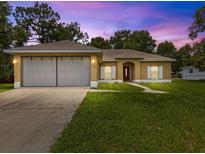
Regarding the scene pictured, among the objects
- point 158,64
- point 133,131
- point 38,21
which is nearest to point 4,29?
point 158,64

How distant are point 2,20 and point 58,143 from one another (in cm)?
2047

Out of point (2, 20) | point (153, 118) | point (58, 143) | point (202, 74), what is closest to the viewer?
point (58, 143)

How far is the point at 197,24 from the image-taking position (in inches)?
1363

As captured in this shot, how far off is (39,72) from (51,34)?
24.0 m

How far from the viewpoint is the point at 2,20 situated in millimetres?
22625

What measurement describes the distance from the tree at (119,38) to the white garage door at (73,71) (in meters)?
42.1

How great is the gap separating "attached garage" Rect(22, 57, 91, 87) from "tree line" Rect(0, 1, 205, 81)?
5.27 metres

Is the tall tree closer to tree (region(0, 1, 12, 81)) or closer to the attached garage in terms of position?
tree (region(0, 1, 12, 81))

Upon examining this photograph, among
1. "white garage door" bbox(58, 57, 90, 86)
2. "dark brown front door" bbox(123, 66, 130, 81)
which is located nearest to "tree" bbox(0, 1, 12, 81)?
"white garage door" bbox(58, 57, 90, 86)

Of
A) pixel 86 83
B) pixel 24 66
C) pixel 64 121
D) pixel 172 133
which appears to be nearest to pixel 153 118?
pixel 172 133

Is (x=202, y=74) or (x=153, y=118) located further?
(x=202, y=74)

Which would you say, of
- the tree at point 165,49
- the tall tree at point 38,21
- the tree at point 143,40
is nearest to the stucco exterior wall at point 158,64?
the tall tree at point 38,21

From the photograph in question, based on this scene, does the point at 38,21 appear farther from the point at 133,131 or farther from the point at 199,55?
the point at 133,131

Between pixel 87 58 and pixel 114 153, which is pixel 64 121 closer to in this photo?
pixel 114 153
